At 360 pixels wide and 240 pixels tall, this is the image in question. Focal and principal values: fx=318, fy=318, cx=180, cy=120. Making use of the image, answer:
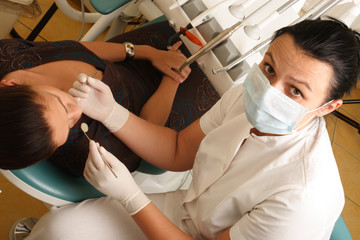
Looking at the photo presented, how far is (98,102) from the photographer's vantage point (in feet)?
3.56

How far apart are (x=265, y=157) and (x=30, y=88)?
0.71 metres

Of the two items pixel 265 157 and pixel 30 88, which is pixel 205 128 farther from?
pixel 30 88

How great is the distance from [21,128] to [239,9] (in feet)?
2.63

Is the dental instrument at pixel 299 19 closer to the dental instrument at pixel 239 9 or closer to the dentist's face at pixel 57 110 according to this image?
the dental instrument at pixel 239 9

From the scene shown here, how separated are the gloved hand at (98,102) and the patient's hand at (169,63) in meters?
0.32

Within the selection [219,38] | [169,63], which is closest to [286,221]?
[219,38]

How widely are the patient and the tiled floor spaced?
792 mm

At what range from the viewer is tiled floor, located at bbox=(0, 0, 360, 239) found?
1652 mm

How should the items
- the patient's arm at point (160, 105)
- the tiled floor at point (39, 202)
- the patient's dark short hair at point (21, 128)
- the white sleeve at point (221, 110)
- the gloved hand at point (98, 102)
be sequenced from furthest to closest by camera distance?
the tiled floor at point (39, 202) → the patient's arm at point (160, 105) → the white sleeve at point (221, 110) → the gloved hand at point (98, 102) → the patient's dark short hair at point (21, 128)

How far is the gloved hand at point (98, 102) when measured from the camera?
1.02 meters

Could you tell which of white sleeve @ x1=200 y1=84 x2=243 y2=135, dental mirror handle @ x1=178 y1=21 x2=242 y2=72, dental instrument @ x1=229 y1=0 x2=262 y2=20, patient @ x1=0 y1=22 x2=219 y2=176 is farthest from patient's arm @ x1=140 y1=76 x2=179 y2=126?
dental instrument @ x1=229 y1=0 x2=262 y2=20

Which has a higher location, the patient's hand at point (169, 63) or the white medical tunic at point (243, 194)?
the patient's hand at point (169, 63)

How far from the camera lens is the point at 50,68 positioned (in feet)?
3.38

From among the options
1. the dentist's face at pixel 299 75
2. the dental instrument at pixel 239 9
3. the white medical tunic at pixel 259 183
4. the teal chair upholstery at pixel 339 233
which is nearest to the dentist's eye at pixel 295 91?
the dentist's face at pixel 299 75
